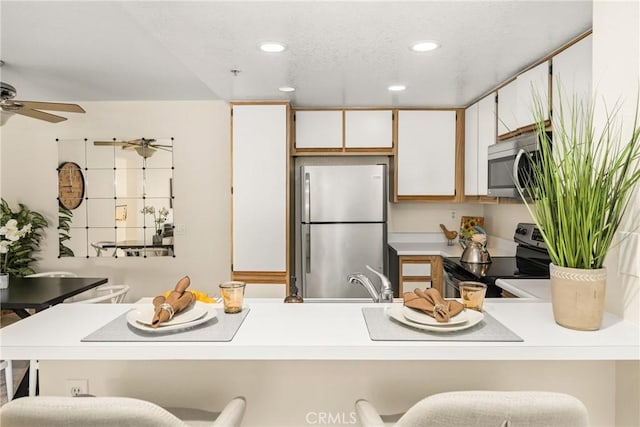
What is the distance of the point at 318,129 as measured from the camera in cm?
398

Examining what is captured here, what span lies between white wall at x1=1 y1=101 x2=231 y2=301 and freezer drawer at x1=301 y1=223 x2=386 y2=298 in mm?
1166

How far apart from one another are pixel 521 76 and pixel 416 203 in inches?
73.1

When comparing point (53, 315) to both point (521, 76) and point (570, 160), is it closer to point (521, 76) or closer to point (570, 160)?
point (570, 160)

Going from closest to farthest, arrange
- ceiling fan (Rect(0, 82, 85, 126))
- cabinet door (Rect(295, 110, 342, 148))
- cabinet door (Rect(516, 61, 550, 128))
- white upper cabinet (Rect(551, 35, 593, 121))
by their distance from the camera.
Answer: white upper cabinet (Rect(551, 35, 593, 121))
cabinet door (Rect(516, 61, 550, 128))
ceiling fan (Rect(0, 82, 85, 126))
cabinet door (Rect(295, 110, 342, 148))

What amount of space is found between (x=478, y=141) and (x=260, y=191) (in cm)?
190

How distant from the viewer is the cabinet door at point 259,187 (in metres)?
3.72

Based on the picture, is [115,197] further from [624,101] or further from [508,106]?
[624,101]

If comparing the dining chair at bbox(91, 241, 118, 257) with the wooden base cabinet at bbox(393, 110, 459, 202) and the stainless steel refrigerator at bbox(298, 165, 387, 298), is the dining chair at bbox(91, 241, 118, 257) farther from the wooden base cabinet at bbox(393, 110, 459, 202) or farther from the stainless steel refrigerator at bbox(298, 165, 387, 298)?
the wooden base cabinet at bbox(393, 110, 459, 202)

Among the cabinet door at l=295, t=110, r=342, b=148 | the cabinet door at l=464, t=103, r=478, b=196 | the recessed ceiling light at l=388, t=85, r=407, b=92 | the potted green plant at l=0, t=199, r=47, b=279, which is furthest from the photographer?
the potted green plant at l=0, t=199, r=47, b=279

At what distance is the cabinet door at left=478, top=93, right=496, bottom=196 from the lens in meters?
3.30

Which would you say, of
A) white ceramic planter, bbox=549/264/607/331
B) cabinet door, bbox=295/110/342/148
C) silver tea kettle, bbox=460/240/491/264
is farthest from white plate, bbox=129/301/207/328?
cabinet door, bbox=295/110/342/148

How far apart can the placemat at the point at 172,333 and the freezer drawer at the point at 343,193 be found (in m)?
2.63

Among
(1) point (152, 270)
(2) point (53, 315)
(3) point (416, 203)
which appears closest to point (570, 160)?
(2) point (53, 315)

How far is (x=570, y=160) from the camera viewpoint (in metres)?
1.10
